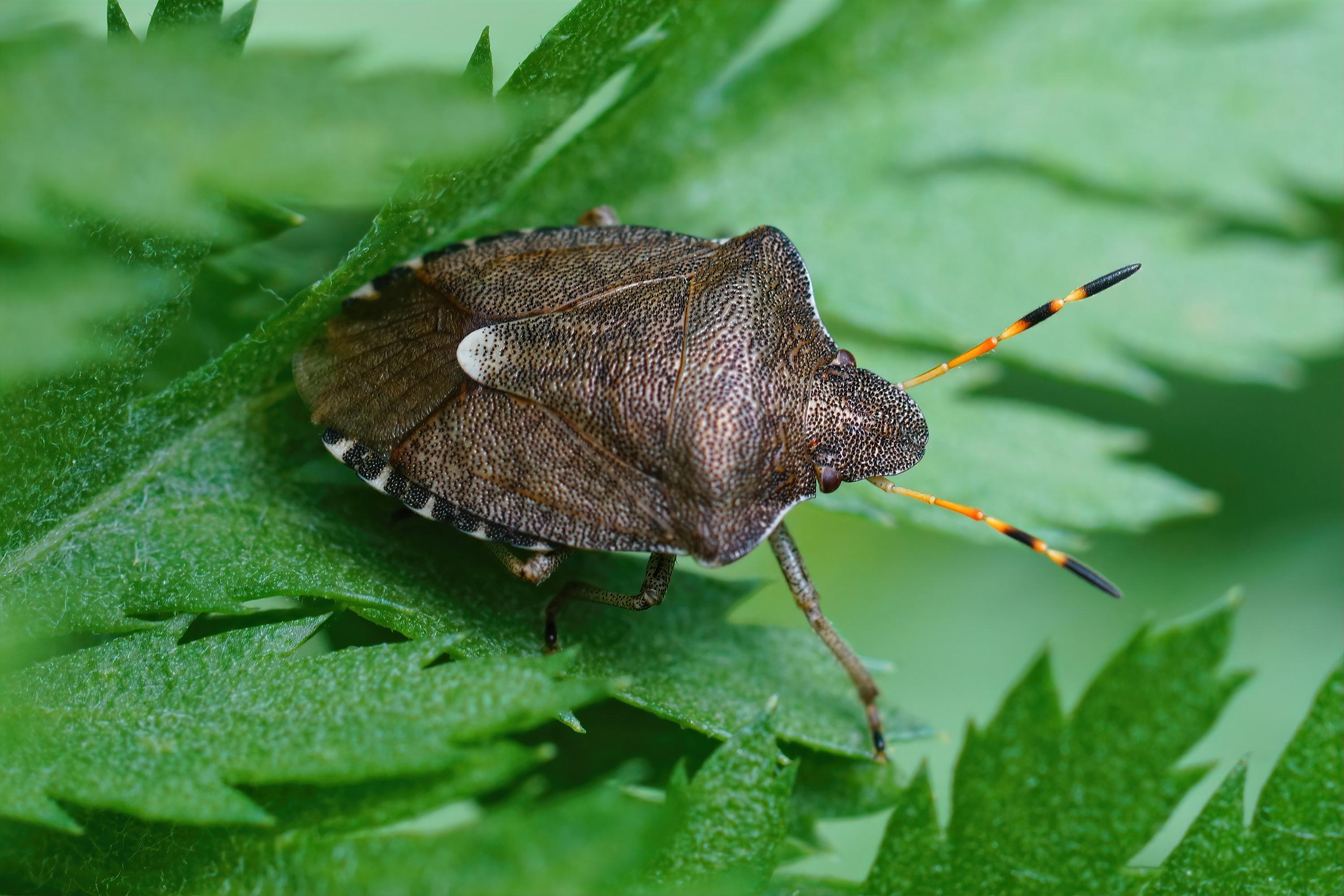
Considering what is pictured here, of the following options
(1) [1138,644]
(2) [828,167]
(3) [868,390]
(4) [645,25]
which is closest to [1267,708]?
(1) [1138,644]

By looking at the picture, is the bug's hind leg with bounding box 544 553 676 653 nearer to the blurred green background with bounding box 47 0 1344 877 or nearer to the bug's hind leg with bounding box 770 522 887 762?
the bug's hind leg with bounding box 770 522 887 762

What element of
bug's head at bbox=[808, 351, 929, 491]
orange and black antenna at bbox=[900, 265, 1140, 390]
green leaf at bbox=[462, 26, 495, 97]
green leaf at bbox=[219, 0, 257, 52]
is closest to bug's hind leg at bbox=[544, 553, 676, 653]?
bug's head at bbox=[808, 351, 929, 491]

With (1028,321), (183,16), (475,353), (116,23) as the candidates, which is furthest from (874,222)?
(116,23)

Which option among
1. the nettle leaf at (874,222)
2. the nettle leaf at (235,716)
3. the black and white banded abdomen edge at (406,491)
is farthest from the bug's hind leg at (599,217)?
the nettle leaf at (235,716)

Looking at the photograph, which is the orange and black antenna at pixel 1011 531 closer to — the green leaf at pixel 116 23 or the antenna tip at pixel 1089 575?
the antenna tip at pixel 1089 575

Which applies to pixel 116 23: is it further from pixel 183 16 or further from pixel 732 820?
pixel 732 820
